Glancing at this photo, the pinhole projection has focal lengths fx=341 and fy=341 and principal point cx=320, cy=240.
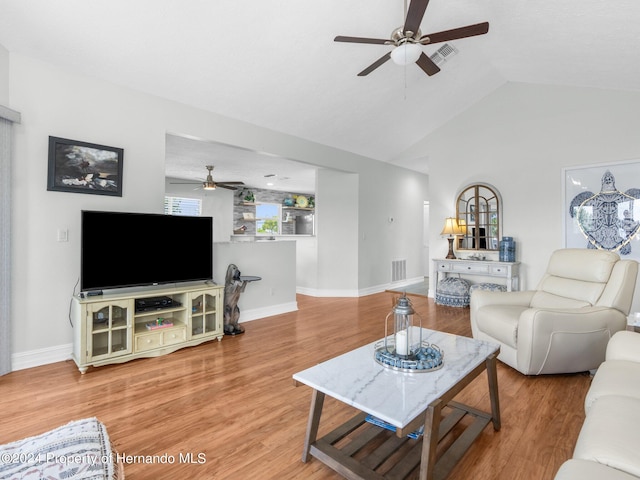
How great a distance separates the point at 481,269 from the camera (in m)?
5.26

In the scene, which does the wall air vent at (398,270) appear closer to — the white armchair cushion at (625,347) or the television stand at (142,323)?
the television stand at (142,323)

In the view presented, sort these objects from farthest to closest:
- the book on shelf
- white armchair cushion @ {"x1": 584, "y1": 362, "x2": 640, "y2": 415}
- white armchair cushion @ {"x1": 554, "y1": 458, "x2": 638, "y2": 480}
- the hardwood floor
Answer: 1. the book on shelf
2. the hardwood floor
3. white armchair cushion @ {"x1": 584, "y1": 362, "x2": 640, "y2": 415}
4. white armchair cushion @ {"x1": 554, "y1": 458, "x2": 638, "y2": 480}

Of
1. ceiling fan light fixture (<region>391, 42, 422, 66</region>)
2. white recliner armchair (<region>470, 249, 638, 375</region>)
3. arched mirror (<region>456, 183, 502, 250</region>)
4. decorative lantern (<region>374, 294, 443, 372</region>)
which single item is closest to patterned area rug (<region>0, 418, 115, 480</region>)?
decorative lantern (<region>374, 294, 443, 372</region>)

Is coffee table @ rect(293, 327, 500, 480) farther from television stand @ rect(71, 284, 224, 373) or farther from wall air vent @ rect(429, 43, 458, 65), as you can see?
wall air vent @ rect(429, 43, 458, 65)

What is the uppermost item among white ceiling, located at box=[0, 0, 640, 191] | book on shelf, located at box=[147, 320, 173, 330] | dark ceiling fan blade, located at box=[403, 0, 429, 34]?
white ceiling, located at box=[0, 0, 640, 191]

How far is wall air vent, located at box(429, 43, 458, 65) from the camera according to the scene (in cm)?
411

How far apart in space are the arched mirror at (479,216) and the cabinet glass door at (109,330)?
4934mm

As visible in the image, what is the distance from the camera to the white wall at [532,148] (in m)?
4.51

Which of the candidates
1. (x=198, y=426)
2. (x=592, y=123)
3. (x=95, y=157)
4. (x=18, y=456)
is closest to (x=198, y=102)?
(x=95, y=157)

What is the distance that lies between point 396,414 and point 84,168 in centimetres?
325

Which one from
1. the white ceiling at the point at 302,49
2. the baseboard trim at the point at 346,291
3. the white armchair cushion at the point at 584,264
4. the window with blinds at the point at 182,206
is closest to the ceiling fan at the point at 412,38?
the white ceiling at the point at 302,49

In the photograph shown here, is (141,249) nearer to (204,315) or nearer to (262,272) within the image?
(204,315)

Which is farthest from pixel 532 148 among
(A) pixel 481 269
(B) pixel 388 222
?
(B) pixel 388 222

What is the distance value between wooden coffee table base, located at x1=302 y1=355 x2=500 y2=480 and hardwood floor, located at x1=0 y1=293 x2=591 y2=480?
0.07 m
